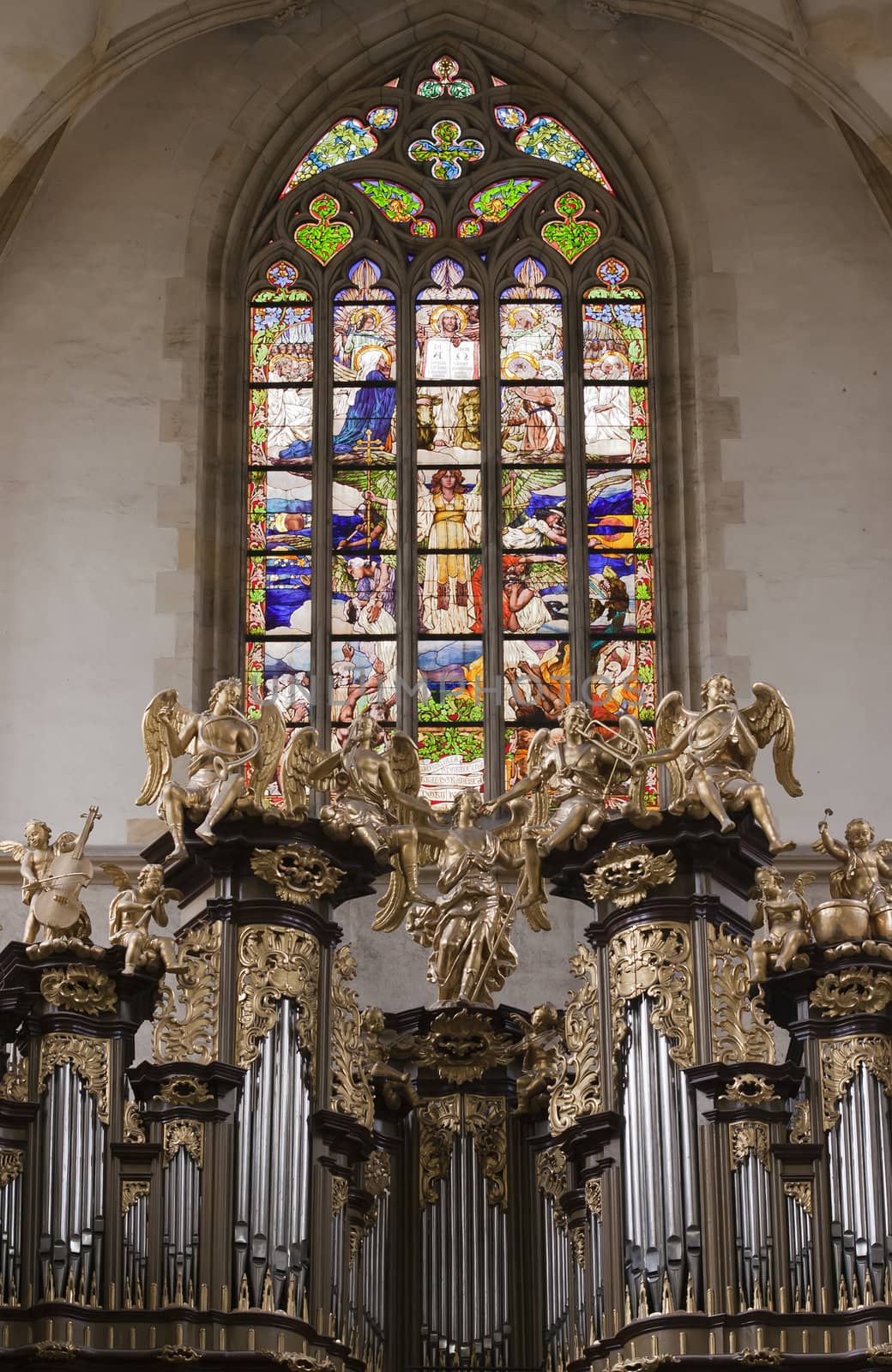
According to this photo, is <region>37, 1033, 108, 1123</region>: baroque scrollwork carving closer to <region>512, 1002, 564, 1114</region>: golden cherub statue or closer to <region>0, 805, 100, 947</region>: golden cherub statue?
<region>0, 805, 100, 947</region>: golden cherub statue

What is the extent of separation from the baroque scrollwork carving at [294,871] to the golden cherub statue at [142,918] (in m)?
0.57

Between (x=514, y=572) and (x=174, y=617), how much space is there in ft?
8.14

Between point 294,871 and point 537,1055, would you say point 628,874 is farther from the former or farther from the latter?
point 294,871

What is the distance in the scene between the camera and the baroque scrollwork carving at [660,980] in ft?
52.4

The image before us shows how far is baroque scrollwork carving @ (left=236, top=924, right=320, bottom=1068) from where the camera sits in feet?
52.9

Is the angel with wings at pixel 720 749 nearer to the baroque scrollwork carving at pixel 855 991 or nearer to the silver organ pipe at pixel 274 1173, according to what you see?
the baroque scrollwork carving at pixel 855 991

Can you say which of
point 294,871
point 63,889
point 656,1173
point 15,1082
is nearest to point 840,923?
point 656,1173

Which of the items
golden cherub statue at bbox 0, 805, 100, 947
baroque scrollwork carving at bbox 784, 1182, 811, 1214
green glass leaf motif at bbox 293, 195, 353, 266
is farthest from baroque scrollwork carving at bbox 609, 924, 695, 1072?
green glass leaf motif at bbox 293, 195, 353, 266

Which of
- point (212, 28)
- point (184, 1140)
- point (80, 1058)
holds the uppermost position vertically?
point (212, 28)

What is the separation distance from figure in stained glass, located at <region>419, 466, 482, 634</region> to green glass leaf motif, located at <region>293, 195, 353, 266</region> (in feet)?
6.70

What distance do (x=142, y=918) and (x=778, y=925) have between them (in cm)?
361

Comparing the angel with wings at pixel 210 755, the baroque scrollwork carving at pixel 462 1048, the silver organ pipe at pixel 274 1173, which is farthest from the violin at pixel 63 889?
the baroque scrollwork carving at pixel 462 1048

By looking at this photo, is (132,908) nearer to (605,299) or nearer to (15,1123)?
(15,1123)

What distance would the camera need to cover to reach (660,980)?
16109 mm
